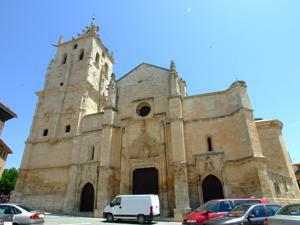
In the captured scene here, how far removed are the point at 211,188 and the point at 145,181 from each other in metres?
5.18

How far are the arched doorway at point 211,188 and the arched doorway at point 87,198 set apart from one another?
30.4 ft

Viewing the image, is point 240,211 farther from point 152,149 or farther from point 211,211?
point 152,149

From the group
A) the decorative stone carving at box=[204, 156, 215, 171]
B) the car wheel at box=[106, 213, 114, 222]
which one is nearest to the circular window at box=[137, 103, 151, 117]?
the decorative stone carving at box=[204, 156, 215, 171]

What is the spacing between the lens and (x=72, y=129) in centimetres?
2109

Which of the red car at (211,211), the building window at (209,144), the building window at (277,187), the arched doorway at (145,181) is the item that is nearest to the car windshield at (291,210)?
the red car at (211,211)

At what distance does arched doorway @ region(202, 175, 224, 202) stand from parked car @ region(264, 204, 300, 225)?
10.4 metres

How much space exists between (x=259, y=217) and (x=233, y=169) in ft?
29.1

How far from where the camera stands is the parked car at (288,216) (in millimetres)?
4710

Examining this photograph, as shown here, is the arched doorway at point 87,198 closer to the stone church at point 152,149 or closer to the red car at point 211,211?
the stone church at point 152,149

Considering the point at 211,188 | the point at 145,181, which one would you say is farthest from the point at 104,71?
the point at 211,188

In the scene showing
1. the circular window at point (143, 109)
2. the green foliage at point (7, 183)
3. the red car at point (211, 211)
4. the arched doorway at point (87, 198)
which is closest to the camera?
the red car at point (211, 211)

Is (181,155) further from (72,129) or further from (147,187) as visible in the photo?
(72,129)

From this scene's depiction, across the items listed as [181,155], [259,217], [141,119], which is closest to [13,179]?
[141,119]

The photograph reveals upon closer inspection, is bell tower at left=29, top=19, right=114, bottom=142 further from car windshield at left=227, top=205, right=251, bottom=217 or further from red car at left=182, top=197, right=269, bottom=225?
car windshield at left=227, top=205, right=251, bottom=217
